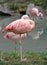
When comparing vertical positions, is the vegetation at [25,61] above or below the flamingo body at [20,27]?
below

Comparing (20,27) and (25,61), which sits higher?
(20,27)

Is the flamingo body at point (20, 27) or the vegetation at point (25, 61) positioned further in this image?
the flamingo body at point (20, 27)

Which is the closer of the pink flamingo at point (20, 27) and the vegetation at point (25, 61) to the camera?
the vegetation at point (25, 61)

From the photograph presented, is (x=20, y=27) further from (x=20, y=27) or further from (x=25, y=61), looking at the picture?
(x=25, y=61)

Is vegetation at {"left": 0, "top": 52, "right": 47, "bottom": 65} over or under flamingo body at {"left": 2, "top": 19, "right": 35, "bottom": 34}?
under

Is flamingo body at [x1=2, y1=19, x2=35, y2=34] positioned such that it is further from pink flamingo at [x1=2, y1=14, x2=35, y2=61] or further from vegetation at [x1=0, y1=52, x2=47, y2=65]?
vegetation at [x1=0, y1=52, x2=47, y2=65]

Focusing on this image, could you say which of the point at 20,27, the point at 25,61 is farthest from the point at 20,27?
the point at 25,61

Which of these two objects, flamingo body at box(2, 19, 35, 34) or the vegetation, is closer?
the vegetation

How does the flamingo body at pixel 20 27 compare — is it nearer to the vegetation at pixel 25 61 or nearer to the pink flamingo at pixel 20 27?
the pink flamingo at pixel 20 27

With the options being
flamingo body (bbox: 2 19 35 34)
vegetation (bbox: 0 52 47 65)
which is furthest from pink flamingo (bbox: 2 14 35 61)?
vegetation (bbox: 0 52 47 65)

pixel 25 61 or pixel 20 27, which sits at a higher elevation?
pixel 20 27

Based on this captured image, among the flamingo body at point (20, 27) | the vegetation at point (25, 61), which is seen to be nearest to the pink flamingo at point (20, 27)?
the flamingo body at point (20, 27)

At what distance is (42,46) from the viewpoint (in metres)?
7.41

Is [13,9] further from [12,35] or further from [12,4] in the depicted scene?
[12,35]
